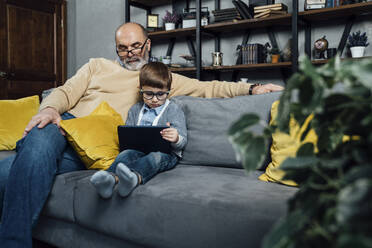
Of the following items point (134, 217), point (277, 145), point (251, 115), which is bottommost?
point (134, 217)

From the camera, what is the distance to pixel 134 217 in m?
1.18

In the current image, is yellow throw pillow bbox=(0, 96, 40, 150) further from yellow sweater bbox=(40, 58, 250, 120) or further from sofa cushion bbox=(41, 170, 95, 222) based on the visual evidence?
sofa cushion bbox=(41, 170, 95, 222)

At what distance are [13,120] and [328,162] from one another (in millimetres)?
2110

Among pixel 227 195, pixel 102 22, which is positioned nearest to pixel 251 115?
pixel 227 195

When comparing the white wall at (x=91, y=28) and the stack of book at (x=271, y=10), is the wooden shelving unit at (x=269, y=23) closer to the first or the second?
the stack of book at (x=271, y=10)

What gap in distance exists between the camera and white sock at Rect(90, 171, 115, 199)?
1160 millimetres

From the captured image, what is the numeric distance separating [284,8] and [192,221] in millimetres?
2715

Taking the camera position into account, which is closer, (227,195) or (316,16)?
(227,195)

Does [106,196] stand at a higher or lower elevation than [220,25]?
lower

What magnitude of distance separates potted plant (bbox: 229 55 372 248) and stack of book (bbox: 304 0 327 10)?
288cm

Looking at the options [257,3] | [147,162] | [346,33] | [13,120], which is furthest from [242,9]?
[147,162]

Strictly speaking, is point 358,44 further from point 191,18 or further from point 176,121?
point 176,121

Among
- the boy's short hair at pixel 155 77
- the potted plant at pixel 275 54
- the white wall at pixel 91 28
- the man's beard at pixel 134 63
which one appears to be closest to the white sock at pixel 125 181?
the boy's short hair at pixel 155 77

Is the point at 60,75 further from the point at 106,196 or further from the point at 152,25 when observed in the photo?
the point at 106,196
